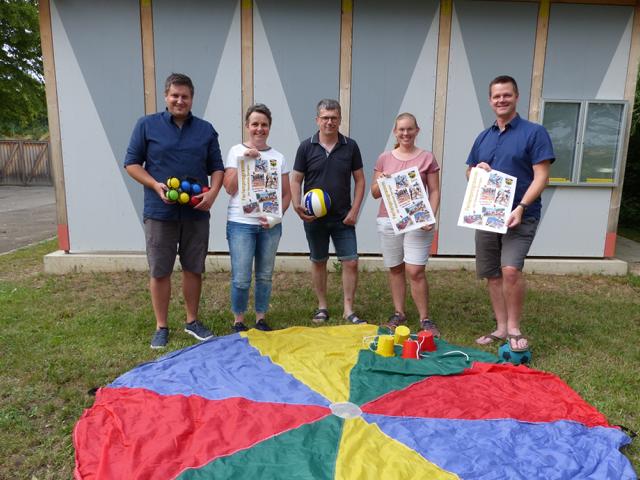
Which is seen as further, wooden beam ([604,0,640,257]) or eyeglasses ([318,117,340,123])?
wooden beam ([604,0,640,257])

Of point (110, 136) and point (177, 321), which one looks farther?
point (110, 136)

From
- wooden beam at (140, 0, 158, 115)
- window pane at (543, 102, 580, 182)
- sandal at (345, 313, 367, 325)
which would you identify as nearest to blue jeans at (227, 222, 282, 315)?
sandal at (345, 313, 367, 325)

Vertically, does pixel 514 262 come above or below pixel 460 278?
above

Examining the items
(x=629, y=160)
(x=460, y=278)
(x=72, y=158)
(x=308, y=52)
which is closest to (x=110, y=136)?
(x=72, y=158)

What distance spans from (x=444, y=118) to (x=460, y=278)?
7.06 feet

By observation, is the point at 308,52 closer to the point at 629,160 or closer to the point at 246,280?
the point at 246,280

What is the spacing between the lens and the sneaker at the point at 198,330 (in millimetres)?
4148

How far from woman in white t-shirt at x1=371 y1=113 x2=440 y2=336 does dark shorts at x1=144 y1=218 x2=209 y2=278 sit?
1.57 metres

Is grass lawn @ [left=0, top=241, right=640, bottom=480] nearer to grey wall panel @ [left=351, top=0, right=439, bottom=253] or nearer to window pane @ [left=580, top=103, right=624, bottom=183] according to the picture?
window pane @ [left=580, top=103, right=624, bottom=183]

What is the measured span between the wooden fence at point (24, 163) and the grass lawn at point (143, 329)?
19.2 metres

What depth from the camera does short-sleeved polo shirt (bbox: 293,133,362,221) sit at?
4262 millimetres

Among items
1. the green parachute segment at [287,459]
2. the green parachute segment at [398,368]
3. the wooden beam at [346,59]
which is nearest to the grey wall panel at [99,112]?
the wooden beam at [346,59]

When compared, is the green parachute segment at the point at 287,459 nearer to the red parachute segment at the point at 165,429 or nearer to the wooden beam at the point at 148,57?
the red parachute segment at the point at 165,429

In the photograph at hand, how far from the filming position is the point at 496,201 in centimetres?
377
